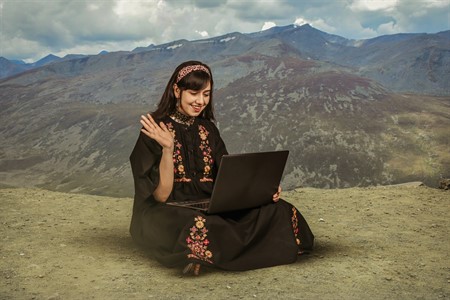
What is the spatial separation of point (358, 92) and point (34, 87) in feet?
199

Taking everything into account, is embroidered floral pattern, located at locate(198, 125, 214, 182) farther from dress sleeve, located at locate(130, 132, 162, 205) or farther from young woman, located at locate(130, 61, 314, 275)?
dress sleeve, located at locate(130, 132, 162, 205)

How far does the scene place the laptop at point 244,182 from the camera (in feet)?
12.4

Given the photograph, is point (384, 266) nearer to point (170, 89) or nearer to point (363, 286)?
point (363, 286)

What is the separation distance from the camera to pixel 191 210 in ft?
13.2

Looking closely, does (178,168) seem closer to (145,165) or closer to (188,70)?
(145,165)

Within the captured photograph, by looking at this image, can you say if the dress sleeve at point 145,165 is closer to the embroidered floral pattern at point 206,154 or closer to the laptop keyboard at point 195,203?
the laptop keyboard at point 195,203

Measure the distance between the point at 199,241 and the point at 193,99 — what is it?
124 cm

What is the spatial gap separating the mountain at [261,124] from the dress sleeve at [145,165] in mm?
34770

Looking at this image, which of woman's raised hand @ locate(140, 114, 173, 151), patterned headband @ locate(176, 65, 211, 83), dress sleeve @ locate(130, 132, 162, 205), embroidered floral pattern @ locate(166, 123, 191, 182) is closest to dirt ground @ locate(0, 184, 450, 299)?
dress sleeve @ locate(130, 132, 162, 205)

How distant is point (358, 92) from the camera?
5228 cm

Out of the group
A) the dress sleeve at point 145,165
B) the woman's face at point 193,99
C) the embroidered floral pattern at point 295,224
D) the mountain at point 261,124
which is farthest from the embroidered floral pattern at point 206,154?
the mountain at point 261,124

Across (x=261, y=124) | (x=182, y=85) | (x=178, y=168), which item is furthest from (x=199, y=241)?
(x=261, y=124)

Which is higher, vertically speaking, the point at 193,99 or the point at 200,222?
the point at 193,99

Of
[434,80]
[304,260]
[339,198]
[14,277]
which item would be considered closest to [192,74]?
[304,260]
